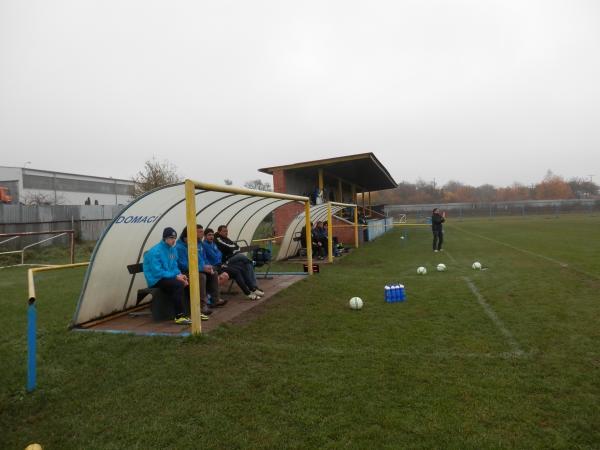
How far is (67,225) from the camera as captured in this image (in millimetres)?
21406

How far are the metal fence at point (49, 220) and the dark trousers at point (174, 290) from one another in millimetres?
13409

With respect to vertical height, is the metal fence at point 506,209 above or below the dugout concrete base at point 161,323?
above

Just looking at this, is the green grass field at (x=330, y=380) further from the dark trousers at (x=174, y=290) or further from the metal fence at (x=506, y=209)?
the metal fence at (x=506, y=209)

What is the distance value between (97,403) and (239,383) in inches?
50.7

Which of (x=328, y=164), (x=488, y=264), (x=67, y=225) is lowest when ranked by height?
(x=488, y=264)

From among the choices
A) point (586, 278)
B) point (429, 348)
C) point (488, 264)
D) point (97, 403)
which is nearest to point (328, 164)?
point (488, 264)

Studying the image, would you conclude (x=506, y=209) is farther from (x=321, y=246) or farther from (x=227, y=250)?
(x=227, y=250)

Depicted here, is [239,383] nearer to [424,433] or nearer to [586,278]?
[424,433]

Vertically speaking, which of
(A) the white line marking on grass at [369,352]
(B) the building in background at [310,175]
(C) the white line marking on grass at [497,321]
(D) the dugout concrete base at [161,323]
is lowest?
(C) the white line marking on grass at [497,321]

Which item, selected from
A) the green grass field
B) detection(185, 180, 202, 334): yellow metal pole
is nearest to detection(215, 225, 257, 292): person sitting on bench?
the green grass field

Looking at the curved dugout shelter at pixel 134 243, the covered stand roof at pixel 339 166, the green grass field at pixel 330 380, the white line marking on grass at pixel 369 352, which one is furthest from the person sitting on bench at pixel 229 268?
the covered stand roof at pixel 339 166

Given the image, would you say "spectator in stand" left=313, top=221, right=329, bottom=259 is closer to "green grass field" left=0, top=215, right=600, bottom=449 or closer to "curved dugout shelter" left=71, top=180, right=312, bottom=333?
"curved dugout shelter" left=71, top=180, right=312, bottom=333

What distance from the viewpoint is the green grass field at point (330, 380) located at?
3.11 m

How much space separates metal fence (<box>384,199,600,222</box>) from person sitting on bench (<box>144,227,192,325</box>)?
54.9 metres
